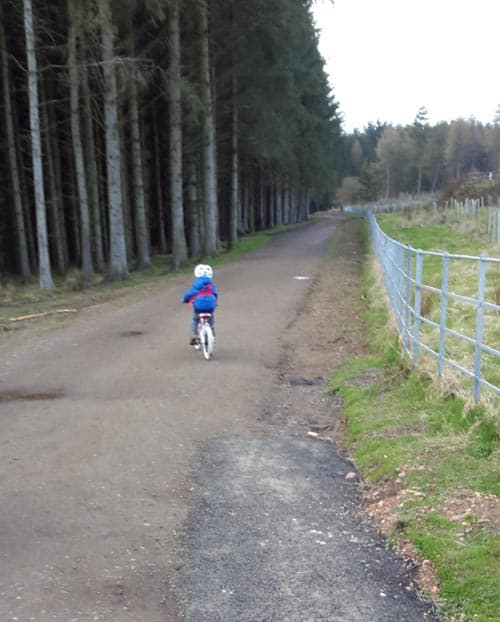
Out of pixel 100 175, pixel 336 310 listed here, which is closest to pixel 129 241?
pixel 100 175

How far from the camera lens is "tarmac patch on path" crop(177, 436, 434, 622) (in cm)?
353

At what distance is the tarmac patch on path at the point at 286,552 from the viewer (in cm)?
353

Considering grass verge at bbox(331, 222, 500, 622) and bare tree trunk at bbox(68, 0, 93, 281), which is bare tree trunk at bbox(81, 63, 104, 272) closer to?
bare tree trunk at bbox(68, 0, 93, 281)

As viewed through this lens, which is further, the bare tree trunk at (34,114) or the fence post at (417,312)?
the bare tree trunk at (34,114)

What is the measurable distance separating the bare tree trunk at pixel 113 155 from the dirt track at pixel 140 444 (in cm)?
687

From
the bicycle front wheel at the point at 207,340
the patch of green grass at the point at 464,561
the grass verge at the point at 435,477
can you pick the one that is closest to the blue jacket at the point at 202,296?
the bicycle front wheel at the point at 207,340

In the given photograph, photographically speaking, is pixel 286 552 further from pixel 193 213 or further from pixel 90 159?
pixel 193 213

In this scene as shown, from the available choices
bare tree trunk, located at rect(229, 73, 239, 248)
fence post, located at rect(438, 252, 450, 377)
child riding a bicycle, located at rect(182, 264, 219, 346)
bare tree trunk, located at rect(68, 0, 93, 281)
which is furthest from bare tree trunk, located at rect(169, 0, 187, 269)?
fence post, located at rect(438, 252, 450, 377)

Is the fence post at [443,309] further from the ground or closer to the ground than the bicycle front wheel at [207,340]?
further from the ground

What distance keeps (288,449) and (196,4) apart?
19.2 meters

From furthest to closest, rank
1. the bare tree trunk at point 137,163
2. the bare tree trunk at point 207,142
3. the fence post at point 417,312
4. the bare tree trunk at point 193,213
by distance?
the bare tree trunk at point 193,213 < the bare tree trunk at point 207,142 < the bare tree trunk at point 137,163 < the fence post at point 417,312

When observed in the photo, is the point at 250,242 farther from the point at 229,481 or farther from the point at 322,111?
the point at 229,481

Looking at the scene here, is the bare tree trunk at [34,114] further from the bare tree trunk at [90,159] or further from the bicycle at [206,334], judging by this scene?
the bicycle at [206,334]

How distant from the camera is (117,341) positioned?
1115 centimetres
